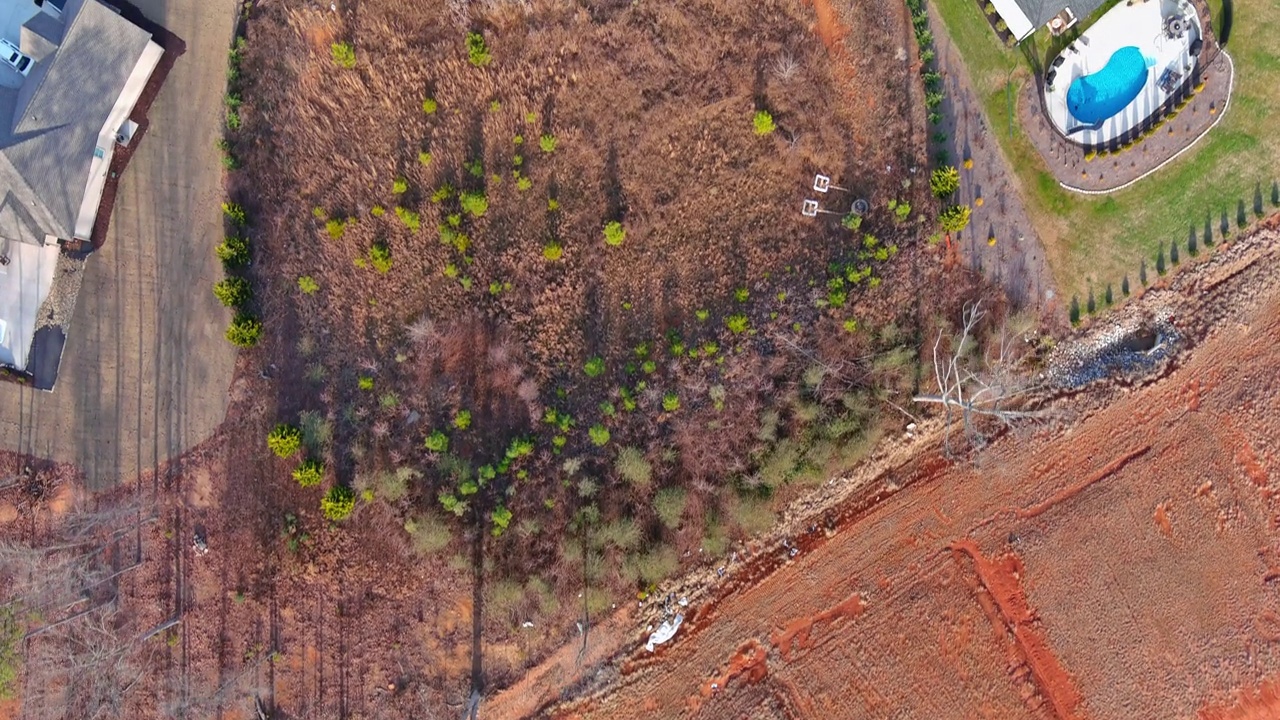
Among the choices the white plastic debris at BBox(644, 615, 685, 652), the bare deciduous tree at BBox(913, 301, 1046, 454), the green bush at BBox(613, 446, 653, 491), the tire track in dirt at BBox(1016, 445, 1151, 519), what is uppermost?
the green bush at BBox(613, 446, 653, 491)

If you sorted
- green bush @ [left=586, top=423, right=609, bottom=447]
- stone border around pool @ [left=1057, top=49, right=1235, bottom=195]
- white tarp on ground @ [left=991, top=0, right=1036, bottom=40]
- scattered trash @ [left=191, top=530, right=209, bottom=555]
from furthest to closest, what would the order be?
stone border around pool @ [left=1057, top=49, right=1235, bottom=195] < scattered trash @ [left=191, top=530, right=209, bottom=555] < white tarp on ground @ [left=991, top=0, right=1036, bottom=40] < green bush @ [left=586, top=423, right=609, bottom=447]

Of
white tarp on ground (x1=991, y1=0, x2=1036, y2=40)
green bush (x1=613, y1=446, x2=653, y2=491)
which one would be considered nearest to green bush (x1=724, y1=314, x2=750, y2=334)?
green bush (x1=613, y1=446, x2=653, y2=491)

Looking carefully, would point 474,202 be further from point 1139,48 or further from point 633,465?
point 1139,48

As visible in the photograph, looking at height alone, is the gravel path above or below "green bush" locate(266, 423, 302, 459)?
below

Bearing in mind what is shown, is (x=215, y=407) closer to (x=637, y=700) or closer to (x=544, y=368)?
(x=544, y=368)

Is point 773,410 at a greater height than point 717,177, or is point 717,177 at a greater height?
point 717,177

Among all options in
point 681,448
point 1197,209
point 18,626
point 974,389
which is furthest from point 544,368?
point 1197,209

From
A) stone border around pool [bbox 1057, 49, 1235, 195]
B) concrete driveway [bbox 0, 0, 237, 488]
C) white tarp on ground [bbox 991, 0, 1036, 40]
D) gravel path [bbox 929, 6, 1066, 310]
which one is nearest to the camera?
white tarp on ground [bbox 991, 0, 1036, 40]

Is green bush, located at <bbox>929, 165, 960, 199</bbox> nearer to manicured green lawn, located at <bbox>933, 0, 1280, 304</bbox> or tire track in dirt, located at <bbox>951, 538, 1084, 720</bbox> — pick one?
manicured green lawn, located at <bbox>933, 0, 1280, 304</bbox>
